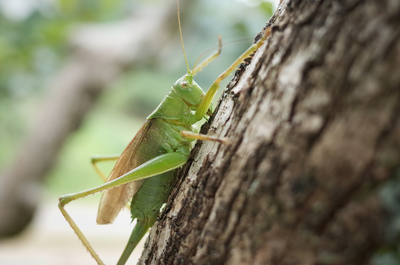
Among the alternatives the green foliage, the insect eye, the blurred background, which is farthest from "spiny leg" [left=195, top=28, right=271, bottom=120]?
the blurred background

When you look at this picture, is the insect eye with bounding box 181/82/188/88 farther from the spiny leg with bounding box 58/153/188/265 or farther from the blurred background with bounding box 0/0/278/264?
the blurred background with bounding box 0/0/278/264

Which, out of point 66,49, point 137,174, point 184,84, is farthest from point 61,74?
point 137,174

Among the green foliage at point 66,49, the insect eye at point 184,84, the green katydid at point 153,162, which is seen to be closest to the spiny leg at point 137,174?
the green katydid at point 153,162

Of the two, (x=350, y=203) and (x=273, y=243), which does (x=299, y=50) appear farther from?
(x=273, y=243)

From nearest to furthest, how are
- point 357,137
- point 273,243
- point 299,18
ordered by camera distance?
point 357,137 < point 273,243 < point 299,18

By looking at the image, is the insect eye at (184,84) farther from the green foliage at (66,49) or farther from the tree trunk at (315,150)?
the green foliage at (66,49)

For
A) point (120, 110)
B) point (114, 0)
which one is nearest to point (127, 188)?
point (114, 0)
